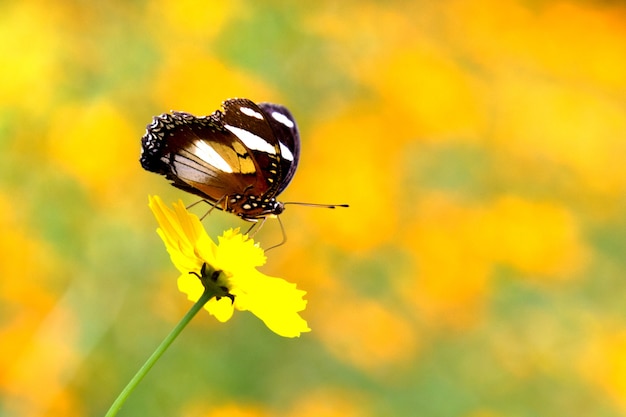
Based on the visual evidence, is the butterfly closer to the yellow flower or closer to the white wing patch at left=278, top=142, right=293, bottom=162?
the white wing patch at left=278, top=142, right=293, bottom=162

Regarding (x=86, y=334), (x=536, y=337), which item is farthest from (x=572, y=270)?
(x=86, y=334)

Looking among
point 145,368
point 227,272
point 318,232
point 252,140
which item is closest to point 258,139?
point 252,140

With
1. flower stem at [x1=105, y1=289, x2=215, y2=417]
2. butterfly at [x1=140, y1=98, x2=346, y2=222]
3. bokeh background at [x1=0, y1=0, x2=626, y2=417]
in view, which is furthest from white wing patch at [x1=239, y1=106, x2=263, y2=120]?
bokeh background at [x1=0, y1=0, x2=626, y2=417]

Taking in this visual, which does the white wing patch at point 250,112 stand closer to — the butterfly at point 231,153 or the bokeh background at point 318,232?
the butterfly at point 231,153

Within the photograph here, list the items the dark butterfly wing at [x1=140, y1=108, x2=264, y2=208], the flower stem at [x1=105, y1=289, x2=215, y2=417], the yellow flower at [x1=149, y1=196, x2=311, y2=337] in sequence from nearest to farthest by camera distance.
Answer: the flower stem at [x1=105, y1=289, x2=215, y2=417] → the yellow flower at [x1=149, y1=196, x2=311, y2=337] → the dark butterfly wing at [x1=140, y1=108, x2=264, y2=208]

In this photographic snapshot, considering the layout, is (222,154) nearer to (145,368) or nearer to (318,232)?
(145,368)

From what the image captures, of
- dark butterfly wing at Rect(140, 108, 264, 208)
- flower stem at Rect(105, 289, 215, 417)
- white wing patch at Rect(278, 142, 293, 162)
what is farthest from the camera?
white wing patch at Rect(278, 142, 293, 162)
